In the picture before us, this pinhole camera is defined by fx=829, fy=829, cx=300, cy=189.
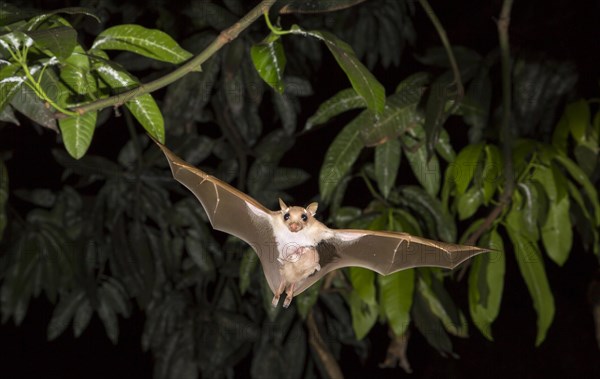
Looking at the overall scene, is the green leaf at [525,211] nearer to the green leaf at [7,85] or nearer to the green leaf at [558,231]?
the green leaf at [558,231]

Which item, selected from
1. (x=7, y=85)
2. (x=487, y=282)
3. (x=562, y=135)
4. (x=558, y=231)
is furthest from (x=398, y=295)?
(x=7, y=85)

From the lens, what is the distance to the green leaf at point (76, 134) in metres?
1.37

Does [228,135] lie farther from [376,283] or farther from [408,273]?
[408,273]

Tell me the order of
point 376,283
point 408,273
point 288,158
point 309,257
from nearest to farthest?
point 309,257, point 408,273, point 376,283, point 288,158

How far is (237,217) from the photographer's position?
1160mm

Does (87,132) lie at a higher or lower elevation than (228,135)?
lower

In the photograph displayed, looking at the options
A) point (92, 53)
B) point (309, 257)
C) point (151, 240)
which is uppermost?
point (151, 240)

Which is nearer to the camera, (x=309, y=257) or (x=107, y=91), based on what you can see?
(x=309, y=257)

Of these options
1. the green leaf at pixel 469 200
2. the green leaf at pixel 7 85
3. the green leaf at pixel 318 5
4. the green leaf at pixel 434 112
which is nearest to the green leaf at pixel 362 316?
the green leaf at pixel 469 200

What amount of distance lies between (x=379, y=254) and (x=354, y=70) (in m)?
0.32

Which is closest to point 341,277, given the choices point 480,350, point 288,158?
point 288,158

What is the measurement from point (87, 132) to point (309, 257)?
22.4 inches

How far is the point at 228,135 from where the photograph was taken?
8.61 ft

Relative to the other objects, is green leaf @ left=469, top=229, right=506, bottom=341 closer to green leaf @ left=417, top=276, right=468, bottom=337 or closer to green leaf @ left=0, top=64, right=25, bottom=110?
green leaf @ left=417, top=276, right=468, bottom=337
